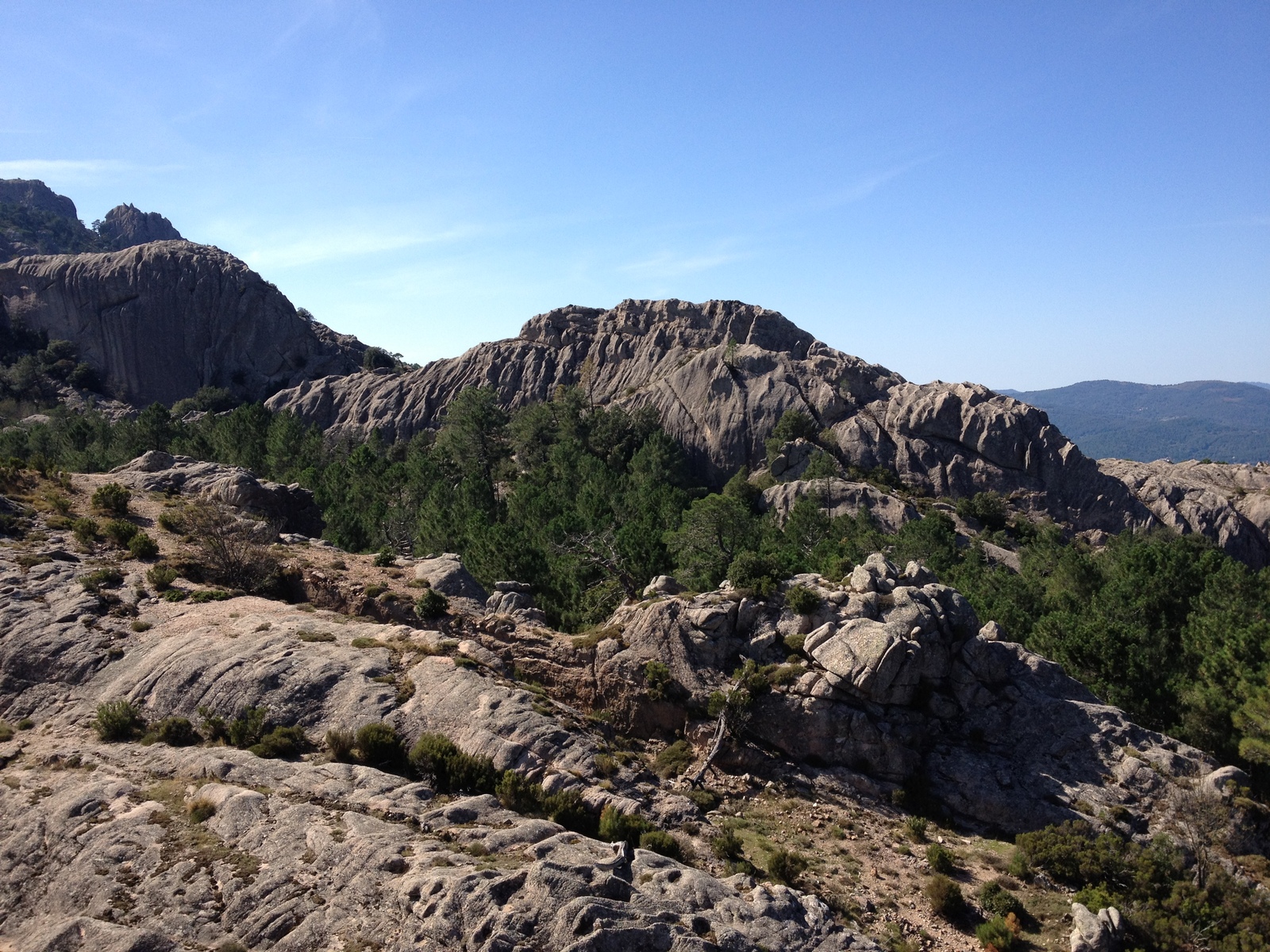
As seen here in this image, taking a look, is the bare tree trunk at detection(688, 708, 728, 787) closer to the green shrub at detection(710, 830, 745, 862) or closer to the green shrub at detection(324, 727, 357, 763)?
the green shrub at detection(710, 830, 745, 862)

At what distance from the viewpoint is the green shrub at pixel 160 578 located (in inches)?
1724

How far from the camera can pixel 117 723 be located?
31.4 meters

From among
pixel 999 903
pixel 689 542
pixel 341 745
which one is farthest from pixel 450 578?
pixel 999 903

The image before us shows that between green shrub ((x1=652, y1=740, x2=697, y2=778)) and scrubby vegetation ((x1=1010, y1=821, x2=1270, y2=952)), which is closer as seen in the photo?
scrubby vegetation ((x1=1010, y1=821, x2=1270, y2=952))

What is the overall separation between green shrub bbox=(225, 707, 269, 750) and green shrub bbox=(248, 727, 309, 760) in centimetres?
43

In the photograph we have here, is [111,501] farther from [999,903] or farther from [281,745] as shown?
[999,903]

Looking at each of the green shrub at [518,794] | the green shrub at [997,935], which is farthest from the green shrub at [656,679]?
the green shrub at [997,935]

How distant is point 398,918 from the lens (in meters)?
20.2

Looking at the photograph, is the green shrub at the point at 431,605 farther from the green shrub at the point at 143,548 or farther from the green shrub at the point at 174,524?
the green shrub at the point at 174,524

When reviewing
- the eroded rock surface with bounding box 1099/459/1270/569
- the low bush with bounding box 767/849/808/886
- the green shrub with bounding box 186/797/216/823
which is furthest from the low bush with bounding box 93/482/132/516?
the eroded rock surface with bounding box 1099/459/1270/569

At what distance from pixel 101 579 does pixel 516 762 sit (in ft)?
94.5

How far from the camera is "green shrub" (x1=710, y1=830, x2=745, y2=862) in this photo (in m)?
28.7

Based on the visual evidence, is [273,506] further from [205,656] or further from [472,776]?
[472,776]

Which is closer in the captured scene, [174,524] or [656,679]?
[656,679]
